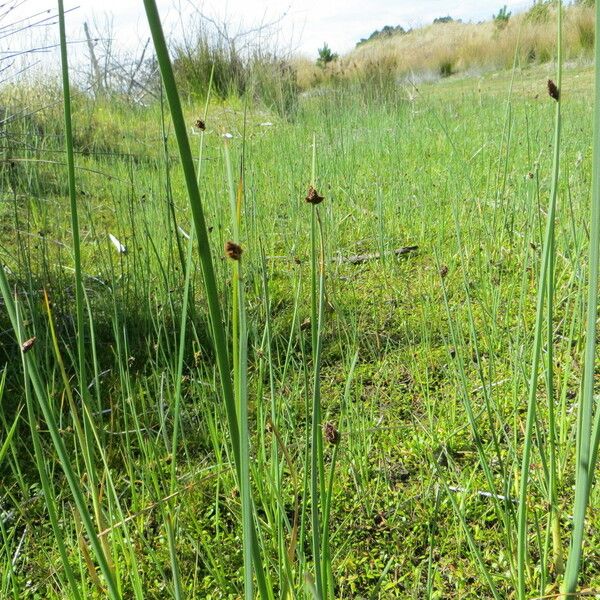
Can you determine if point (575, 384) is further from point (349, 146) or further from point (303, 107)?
point (303, 107)

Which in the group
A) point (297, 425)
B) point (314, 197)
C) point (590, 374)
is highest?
point (314, 197)

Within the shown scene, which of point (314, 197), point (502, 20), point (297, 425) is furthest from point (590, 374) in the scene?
Result: point (502, 20)

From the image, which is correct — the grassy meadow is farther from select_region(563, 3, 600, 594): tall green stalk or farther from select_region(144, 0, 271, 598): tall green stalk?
select_region(563, 3, 600, 594): tall green stalk

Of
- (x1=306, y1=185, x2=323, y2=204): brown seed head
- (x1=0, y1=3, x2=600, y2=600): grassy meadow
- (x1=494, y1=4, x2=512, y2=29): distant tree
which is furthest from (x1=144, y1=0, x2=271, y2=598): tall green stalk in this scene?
(x1=494, y1=4, x2=512, y2=29): distant tree

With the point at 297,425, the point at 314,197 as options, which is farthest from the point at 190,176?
the point at 297,425

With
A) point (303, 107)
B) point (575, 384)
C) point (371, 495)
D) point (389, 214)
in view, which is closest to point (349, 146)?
point (389, 214)

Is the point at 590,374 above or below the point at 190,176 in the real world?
below

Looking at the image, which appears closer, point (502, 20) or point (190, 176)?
point (190, 176)

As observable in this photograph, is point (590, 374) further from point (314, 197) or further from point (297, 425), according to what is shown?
point (297, 425)

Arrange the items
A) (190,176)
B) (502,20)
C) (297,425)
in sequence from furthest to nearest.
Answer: (502,20)
(297,425)
(190,176)

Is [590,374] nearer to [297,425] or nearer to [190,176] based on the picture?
[190,176]

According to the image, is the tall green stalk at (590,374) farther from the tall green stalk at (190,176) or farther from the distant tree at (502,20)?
the distant tree at (502,20)

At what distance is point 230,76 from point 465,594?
6.97 m

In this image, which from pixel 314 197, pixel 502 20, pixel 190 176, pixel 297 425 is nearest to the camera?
pixel 190 176
